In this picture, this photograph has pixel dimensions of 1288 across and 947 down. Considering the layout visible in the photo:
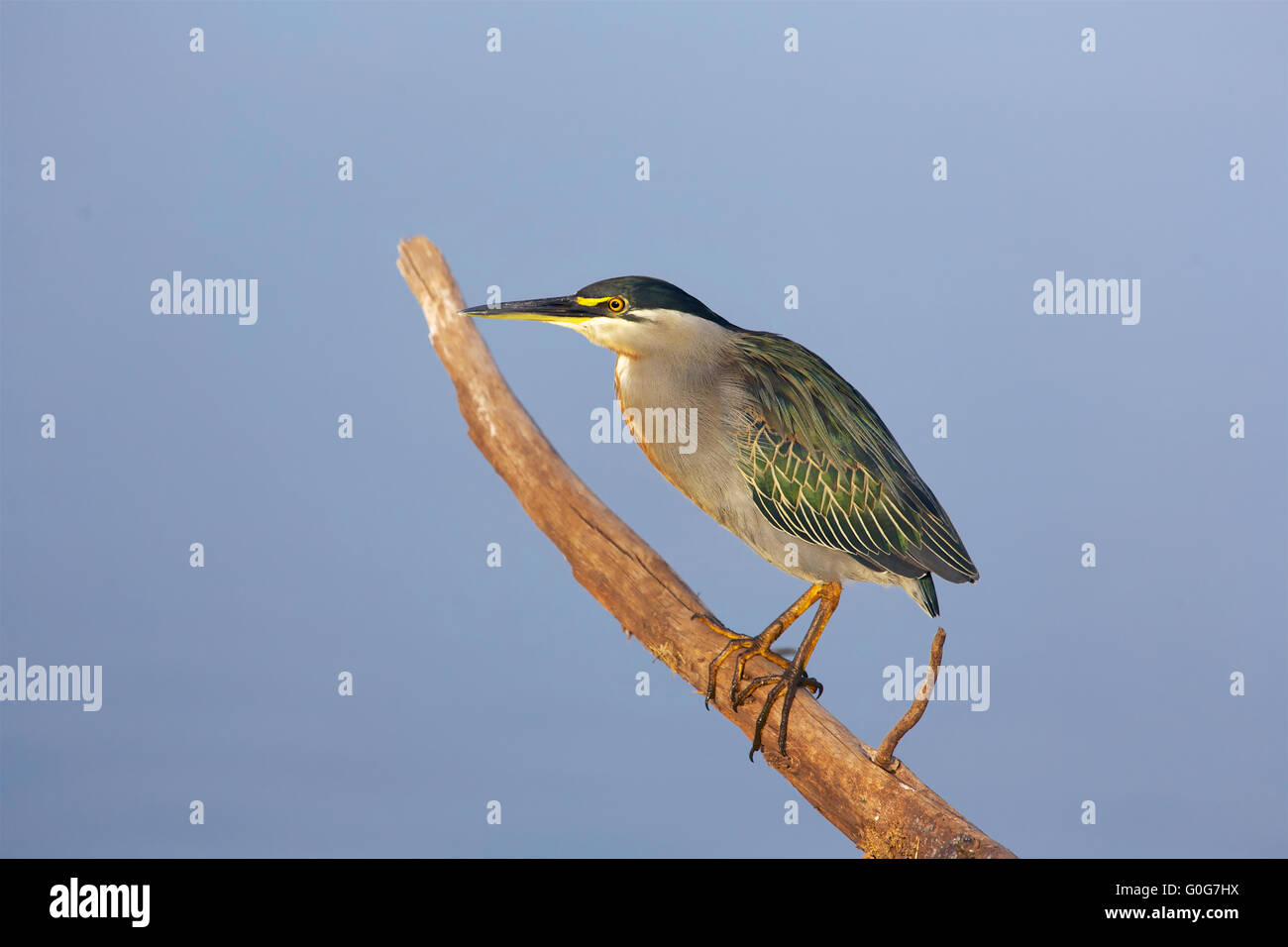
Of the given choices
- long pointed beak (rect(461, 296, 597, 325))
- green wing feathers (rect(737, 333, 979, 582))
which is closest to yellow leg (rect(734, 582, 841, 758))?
green wing feathers (rect(737, 333, 979, 582))

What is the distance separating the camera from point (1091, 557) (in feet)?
17.3

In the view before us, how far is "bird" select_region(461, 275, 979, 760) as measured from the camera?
13.6ft

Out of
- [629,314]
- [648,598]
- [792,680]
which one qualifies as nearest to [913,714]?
[792,680]

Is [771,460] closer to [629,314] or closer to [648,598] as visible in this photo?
[629,314]

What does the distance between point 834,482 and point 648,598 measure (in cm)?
92

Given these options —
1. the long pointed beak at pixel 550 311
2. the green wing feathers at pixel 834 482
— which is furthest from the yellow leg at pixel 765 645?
the long pointed beak at pixel 550 311

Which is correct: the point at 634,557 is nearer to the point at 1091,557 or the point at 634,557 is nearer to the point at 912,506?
the point at 912,506

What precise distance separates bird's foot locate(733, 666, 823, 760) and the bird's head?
48.0 inches

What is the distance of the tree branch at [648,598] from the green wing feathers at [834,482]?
59cm

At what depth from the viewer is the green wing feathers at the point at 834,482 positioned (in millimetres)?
4125

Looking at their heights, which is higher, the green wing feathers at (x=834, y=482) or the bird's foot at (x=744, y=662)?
the green wing feathers at (x=834, y=482)

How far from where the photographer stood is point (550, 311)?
4309 millimetres

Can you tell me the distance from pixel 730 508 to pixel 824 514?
1.10ft

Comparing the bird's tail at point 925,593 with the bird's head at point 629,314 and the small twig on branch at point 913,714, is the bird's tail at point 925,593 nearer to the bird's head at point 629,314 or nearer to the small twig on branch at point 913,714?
the small twig on branch at point 913,714
